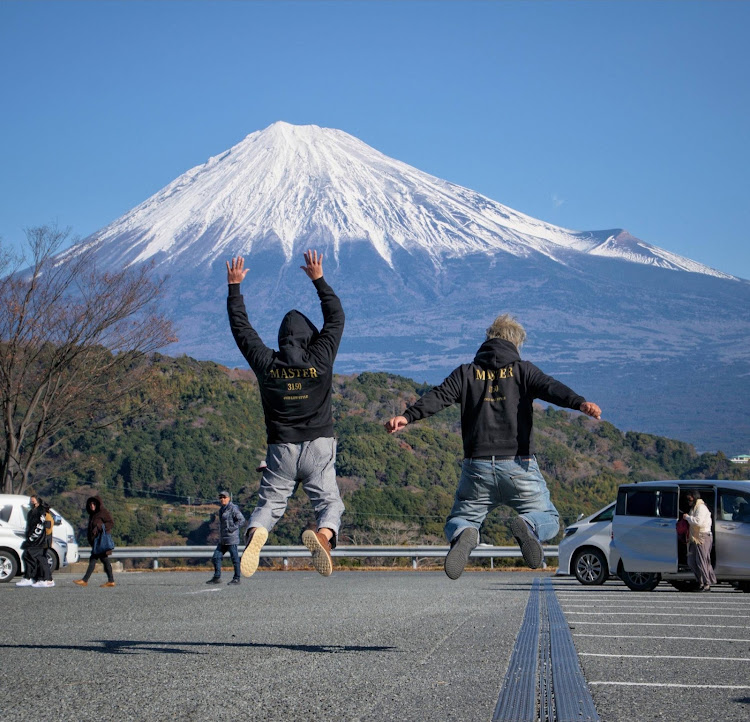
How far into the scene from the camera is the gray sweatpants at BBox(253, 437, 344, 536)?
9.06 m

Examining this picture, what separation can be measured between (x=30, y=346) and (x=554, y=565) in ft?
51.6

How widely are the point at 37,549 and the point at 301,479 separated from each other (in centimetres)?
1278

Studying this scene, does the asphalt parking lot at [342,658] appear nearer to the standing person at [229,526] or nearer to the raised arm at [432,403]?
the raised arm at [432,403]

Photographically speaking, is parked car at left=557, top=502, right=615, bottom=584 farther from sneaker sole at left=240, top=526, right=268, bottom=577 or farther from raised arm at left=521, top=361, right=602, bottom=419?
sneaker sole at left=240, top=526, right=268, bottom=577

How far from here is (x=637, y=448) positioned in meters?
79.1

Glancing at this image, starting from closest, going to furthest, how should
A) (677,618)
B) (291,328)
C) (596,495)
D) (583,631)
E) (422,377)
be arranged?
(291,328) → (583,631) → (677,618) → (596,495) → (422,377)

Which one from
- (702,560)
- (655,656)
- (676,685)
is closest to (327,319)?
(655,656)

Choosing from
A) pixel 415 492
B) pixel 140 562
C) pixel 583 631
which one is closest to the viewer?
pixel 583 631

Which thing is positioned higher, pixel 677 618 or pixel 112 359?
pixel 112 359

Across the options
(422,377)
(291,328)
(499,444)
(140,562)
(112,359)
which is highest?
(422,377)

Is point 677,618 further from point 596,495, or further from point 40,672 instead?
point 596,495

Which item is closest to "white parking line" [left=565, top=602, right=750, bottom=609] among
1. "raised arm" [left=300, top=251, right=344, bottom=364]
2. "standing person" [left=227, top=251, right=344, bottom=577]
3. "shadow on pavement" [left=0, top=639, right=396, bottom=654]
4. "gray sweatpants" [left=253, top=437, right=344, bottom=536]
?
"shadow on pavement" [left=0, top=639, right=396, bottom=654]

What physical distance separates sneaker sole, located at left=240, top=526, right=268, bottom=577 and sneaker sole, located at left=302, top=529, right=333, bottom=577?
1.07 ft

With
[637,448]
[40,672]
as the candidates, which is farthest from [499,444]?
[637,448]
